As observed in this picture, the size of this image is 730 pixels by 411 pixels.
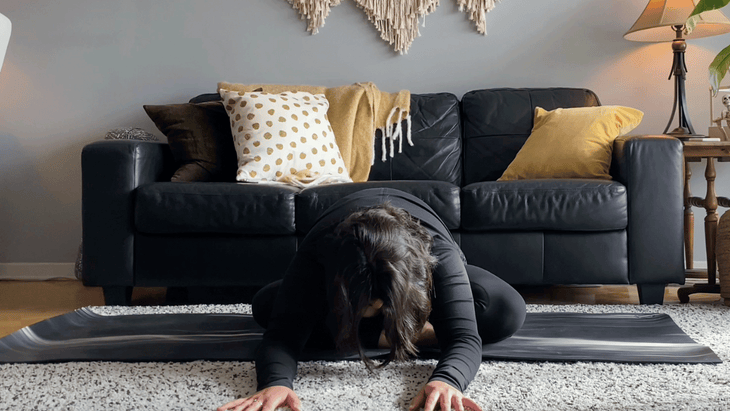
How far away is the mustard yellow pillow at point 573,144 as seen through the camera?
8.32 feet

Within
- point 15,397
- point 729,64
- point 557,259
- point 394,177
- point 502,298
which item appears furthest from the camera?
point 394,177

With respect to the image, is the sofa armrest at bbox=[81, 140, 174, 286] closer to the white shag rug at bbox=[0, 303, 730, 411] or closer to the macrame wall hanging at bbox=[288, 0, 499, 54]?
the white shag rug at bbox=[0, 303, 730, 411]

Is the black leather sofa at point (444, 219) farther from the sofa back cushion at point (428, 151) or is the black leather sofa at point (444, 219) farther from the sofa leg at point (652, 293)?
the sofa back cushion at point (428, 151)

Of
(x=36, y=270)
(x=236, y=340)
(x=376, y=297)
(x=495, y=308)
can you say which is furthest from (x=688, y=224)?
(x=36, y=270)

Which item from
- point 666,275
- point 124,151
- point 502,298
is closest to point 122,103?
point 124,151

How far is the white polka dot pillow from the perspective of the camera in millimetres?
2570

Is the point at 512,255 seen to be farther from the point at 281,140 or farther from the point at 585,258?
the point at 281,140

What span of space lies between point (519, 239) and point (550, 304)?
30cm

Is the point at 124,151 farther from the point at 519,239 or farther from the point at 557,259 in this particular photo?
the point at 557,259

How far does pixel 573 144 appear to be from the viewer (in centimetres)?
258

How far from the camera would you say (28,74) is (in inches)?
129

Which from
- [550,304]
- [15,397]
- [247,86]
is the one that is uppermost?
[247,86]

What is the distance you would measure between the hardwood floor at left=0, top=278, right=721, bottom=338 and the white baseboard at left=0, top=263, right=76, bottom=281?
22 centimetres

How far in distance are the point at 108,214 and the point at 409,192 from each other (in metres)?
1.11
